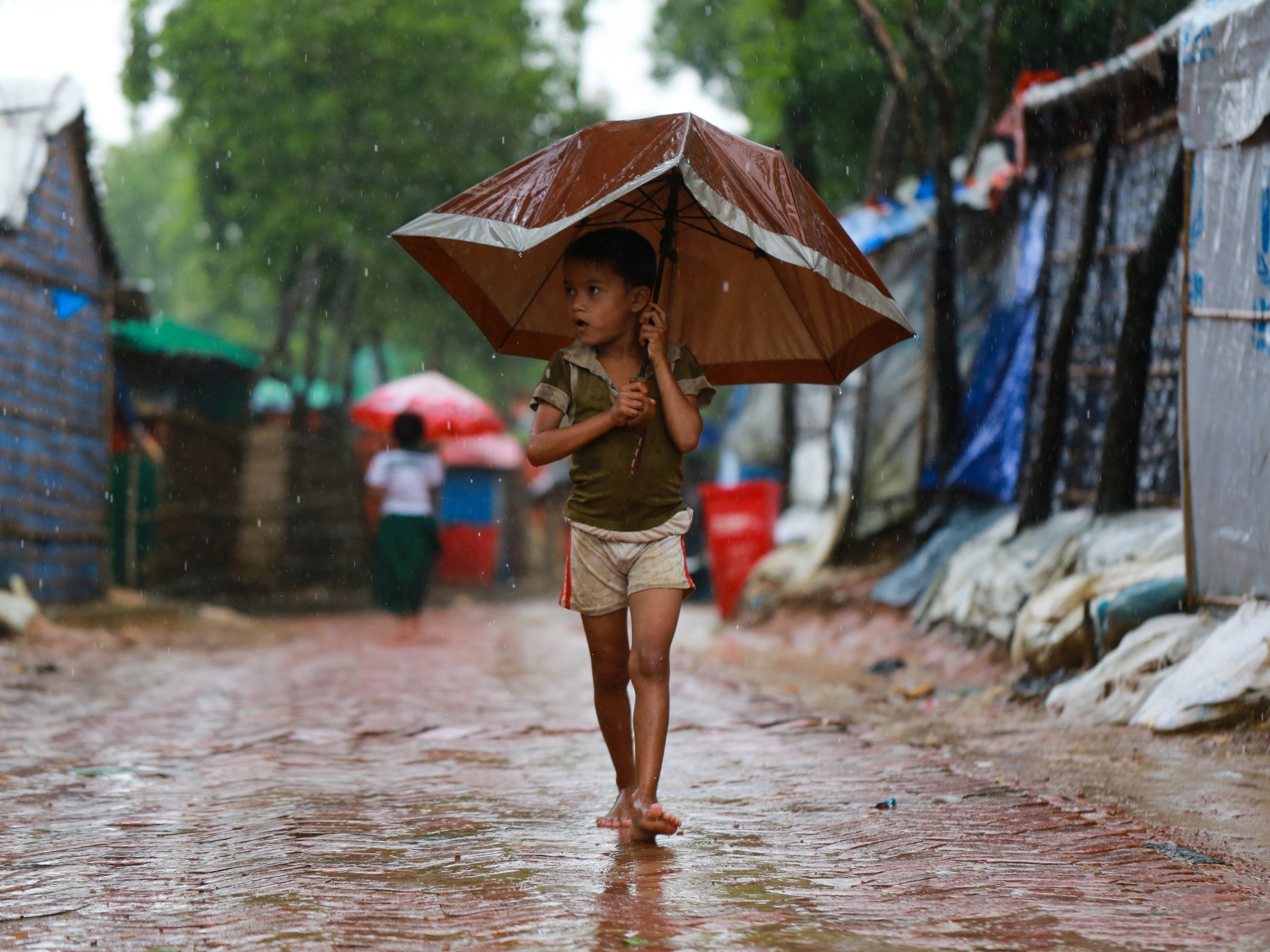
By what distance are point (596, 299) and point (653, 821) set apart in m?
1.40

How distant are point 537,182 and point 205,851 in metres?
2.03

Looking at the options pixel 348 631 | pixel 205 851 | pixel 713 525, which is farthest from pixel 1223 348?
pixel 348 631

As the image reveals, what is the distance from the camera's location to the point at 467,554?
29953mm

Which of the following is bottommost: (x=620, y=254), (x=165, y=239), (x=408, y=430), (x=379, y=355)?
(x=408, y=430)

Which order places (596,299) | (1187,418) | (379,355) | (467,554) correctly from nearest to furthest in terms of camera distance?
(596,299), (1187,418), (379,355), (467,554)

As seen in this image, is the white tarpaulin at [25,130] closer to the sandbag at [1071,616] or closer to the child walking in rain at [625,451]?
the sandbag at [1071,616]

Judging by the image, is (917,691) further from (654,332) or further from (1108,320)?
(654,332)

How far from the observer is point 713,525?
14.7 meters

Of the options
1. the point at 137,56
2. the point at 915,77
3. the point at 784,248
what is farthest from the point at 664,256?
the point at 137,56

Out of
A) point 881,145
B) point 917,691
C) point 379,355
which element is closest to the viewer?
point 917,691

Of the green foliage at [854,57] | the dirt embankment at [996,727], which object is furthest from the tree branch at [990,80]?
the dirt embankment at [996,727]

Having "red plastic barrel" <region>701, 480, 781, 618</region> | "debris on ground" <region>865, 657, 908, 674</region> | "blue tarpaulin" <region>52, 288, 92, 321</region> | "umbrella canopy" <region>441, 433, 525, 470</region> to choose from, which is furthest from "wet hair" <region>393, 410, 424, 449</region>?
"umbrella canopy" <region>441, 433, 525, 470</region>

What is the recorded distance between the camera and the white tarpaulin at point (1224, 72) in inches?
243

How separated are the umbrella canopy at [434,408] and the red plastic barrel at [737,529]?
351 centimetres
